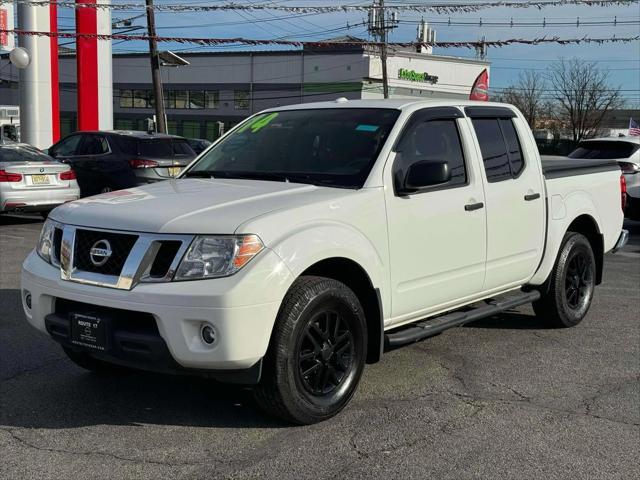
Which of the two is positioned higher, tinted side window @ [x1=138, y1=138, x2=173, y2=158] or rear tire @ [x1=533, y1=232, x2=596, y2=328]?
tinted side window @ [x1=138, y1=138, x2=173, y2=158]

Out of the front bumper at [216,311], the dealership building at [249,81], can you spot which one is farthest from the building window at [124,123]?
the front bumper at [216,311]

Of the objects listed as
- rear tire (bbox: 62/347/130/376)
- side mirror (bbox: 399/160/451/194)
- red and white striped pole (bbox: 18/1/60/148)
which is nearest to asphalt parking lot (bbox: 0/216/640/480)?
rear tire (bbox: 62/347/130/376)

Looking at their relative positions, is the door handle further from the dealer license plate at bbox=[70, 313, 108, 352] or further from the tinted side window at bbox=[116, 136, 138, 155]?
the tinted side window at bbox=[116, 136, 138, 155]

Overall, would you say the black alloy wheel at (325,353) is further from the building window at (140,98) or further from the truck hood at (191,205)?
the building window at (140,98)

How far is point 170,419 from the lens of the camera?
416 cm

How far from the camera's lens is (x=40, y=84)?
20531 mm

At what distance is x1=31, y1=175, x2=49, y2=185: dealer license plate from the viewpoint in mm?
12250

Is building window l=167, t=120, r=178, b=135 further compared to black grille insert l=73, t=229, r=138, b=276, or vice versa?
building window l=167, t=120, r=178, b=135

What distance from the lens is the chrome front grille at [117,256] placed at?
3660mm

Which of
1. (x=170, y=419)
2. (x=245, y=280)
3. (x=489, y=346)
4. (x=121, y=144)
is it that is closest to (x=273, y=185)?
(x=245, y=280)

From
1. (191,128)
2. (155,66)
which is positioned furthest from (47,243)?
(191,128)

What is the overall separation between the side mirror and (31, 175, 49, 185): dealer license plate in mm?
9394

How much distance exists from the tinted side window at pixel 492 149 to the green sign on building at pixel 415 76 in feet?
Result: 199

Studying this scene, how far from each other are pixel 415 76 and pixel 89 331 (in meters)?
64.6
